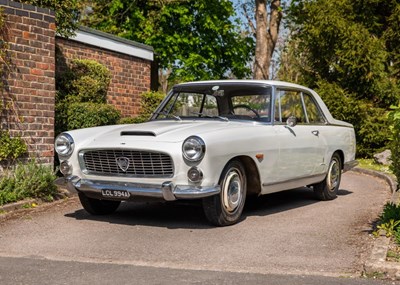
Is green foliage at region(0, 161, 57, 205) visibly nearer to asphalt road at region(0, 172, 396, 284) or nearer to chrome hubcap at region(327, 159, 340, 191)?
asphalt road at region(0, 172, 396, 284)

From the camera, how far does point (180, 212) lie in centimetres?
778

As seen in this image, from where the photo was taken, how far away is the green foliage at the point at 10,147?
8.30 metres

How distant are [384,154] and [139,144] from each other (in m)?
10.8

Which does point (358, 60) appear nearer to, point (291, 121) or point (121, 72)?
point (121, 72)

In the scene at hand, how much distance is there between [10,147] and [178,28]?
15.8 m

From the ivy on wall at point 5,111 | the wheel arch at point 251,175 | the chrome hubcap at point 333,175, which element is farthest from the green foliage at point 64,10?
the chrome hubcap at point 333,175

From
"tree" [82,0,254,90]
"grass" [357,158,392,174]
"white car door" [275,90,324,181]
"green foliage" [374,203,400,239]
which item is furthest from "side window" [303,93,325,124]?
"tree" [82,0,254,90]

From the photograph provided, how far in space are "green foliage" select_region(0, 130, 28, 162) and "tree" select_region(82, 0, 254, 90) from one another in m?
14.2

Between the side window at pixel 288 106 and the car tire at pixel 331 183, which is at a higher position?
the side window at pixel 288 106

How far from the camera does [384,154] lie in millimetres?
15695

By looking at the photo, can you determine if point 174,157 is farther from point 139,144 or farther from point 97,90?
point 97,90

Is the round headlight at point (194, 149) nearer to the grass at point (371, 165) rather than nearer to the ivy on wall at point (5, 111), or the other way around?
the ivy on wall at point (5, 111)

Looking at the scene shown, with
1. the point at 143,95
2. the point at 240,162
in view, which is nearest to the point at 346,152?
the point at 240,162

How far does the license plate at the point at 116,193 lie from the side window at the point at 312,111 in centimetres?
338
